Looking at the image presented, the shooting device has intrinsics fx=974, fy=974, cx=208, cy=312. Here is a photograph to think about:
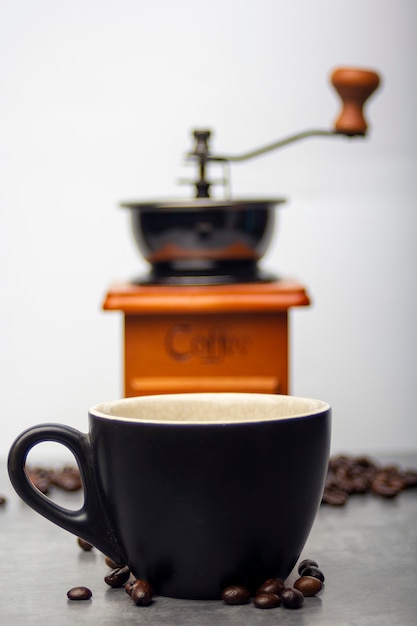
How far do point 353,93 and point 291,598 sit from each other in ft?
3.85

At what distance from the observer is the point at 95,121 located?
2.48 m

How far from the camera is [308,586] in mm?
630

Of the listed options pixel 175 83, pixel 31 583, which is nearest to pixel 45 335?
pixel 175 83

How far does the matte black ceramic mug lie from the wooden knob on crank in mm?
1065

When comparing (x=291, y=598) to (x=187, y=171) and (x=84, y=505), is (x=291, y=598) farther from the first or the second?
(x=187, y=171)

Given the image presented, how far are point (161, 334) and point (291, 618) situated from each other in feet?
3.23

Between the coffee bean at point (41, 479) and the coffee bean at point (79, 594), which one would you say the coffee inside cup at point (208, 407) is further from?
the coffee bean at point (41, 479)

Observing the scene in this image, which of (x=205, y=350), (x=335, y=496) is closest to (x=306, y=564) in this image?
(x=335, y=496)

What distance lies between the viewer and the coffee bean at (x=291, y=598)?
0.60 metres

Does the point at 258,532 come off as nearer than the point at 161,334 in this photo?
Yes

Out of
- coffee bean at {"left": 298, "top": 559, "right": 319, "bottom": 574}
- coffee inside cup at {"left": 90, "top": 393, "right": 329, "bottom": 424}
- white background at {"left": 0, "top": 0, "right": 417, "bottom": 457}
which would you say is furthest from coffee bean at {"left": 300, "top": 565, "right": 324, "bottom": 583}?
white background at {"left": 0, "top": 0, "right": 417, "bottom": 457}

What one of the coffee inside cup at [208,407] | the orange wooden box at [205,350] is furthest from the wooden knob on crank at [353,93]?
the coffee inside cup at [208,407]

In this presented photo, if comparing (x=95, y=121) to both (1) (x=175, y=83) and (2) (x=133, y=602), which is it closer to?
(1) (x=175, y=83)

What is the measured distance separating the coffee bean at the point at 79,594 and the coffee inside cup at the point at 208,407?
130 mm
